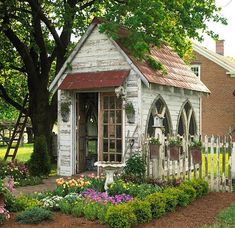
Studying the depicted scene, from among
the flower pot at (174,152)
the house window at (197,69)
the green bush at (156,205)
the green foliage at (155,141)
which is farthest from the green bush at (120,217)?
the house window at (197,69)

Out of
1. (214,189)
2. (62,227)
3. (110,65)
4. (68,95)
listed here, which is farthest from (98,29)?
(62,227)

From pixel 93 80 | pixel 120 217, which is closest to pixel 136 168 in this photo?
pixel 93 80

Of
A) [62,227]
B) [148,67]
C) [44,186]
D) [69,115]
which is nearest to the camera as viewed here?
[62,227]

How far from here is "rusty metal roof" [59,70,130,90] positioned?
13539 mm

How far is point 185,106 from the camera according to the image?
56.0ft

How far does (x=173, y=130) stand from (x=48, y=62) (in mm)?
6920

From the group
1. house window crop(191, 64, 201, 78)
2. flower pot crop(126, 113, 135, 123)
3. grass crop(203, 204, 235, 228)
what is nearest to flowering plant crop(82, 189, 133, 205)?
grass crop(203, 204, 235, 228)

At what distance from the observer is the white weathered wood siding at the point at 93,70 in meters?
13.6

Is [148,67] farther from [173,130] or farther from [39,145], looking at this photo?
[39,145]

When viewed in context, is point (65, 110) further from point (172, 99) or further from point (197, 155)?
point (197, 155)

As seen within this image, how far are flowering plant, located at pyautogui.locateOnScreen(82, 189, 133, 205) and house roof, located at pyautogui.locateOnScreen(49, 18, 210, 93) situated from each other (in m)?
4.42

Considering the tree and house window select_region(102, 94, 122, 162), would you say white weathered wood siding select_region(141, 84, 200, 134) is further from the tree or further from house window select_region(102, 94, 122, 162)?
the tree

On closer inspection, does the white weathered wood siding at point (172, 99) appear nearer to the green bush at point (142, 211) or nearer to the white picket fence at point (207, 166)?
the white picket fence at point (207, 166)

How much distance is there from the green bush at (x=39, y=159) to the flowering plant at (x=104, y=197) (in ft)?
18.1
